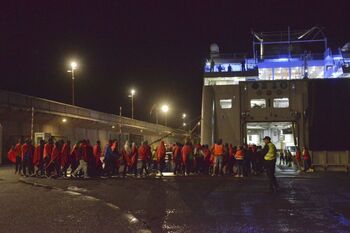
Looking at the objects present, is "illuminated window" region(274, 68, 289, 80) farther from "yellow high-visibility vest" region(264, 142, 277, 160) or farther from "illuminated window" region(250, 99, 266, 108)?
"yellow high-visibility vest" region(264, 142, 277, 160)

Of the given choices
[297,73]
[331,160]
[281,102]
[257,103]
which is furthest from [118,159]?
[297,73]

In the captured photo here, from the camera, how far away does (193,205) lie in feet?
31.4

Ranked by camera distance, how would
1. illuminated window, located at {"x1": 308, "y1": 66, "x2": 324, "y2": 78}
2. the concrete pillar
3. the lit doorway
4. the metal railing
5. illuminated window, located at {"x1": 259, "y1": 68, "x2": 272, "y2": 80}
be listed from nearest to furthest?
the concrete pillar, the lit doorway, illuminated window, located at {"x1": 259, "y1": 68, "x2": 272, "y2": 80}, illuminated window, located at {"x1": 308, "y1": 66, "x2": 324, "y2": 78}, the metal railing

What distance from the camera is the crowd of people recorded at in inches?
655

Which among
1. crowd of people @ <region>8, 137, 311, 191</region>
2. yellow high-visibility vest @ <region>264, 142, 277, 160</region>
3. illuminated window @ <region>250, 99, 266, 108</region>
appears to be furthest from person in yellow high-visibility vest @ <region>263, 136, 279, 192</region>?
illuminated window @ <region>250, 99, 266, 108</region>

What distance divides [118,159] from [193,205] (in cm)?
815

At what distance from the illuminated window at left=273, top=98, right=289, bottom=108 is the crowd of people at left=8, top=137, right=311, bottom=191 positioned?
630 cm

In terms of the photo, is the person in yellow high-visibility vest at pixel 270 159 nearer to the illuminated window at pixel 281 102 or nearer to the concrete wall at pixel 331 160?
the concrete wall at pixel 331 160

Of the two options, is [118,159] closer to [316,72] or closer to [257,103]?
[257,103]

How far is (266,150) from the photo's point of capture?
12.0 m

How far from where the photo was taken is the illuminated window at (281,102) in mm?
24527

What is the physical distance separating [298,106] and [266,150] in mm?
13032

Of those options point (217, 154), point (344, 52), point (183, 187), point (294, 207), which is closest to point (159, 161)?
point (217, 154)

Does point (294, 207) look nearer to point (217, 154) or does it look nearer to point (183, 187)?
point (183, 187)
